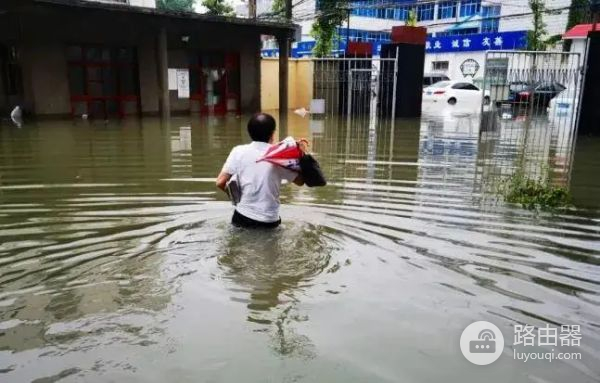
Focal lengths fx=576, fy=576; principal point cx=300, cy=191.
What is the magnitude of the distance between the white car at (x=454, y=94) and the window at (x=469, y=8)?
28874 millimetres

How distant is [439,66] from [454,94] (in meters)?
15.1

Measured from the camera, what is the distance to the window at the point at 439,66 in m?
40.6

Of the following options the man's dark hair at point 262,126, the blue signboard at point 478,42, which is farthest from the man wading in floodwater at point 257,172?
the blue signboard at point 478,42

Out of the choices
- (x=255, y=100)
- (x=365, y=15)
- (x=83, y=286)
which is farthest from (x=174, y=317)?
(x=365, y=15)

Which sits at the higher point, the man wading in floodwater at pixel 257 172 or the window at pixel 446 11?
the window at pixel 446 11

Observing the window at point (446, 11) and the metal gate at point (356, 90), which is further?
the window at point (446, 11)

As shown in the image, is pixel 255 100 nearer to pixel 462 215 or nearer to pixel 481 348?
pixel 462 215

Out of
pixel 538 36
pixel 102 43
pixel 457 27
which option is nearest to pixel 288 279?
pixel 102 43

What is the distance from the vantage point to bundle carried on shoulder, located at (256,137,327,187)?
4715 millimetres

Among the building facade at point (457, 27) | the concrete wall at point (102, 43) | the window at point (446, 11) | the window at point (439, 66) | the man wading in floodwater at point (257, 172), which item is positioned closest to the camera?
the man wading in floodwater at point (257, 172)

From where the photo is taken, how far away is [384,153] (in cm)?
1158

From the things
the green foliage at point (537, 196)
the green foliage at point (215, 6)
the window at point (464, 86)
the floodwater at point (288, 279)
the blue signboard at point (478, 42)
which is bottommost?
the floodwater at point (288, 279)

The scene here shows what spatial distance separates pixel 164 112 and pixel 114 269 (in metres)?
15.8

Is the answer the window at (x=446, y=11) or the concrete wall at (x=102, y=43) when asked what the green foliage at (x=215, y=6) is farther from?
the window at (x=446, y=11)
